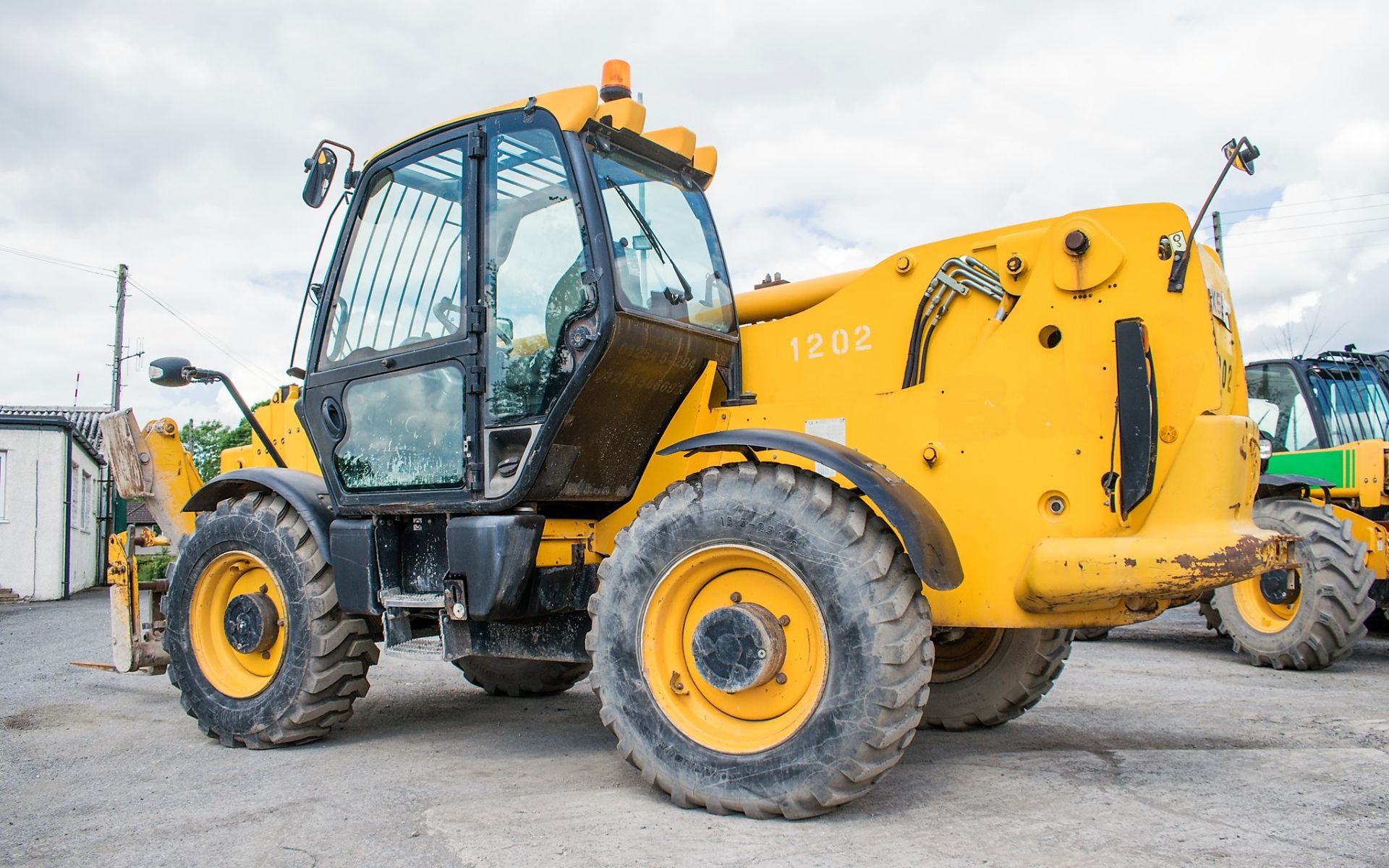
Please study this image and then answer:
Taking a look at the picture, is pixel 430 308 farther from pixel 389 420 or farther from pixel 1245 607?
pixel 1245 607

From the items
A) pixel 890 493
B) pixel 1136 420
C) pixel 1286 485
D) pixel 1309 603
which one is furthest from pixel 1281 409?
pixel 890 493

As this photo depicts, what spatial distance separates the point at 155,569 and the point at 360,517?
15357 millimetres

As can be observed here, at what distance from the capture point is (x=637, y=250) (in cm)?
439

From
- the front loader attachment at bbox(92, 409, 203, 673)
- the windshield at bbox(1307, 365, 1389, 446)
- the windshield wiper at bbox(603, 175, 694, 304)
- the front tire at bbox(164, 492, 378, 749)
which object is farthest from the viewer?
the windshield at bbox(1307, 365, 1389, 446)

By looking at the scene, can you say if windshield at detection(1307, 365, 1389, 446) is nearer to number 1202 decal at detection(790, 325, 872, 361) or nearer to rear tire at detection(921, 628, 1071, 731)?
rear tire at detection(921, 628, 1071, 731)

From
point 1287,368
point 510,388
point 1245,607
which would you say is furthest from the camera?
point 1287,368

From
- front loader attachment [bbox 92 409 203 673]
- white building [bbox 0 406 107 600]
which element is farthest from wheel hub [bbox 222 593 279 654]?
white building [bbox 0 406 107 600]

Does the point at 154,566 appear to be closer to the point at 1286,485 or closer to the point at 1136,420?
the point at 1286,485

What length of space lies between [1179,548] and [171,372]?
4.67 m

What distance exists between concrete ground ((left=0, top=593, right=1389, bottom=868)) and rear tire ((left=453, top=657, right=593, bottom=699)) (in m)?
0.18

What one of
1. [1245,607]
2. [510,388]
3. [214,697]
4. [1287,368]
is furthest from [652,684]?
[1287,368]

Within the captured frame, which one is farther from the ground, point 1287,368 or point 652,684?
point 1287,368

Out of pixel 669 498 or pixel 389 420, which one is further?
pixel 389 420

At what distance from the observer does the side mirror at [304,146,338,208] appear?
502 cm
